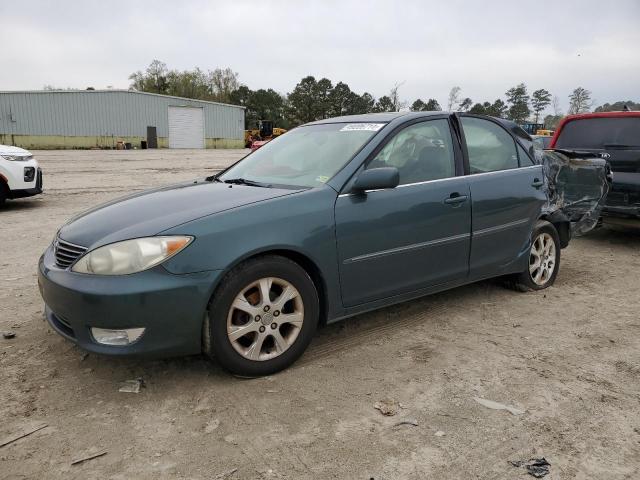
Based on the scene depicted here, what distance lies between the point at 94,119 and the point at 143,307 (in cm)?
4226

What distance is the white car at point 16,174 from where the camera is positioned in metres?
8.94

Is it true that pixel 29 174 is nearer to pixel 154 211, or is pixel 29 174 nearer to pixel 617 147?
pixel 154 211

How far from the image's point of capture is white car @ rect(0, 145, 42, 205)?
8938 mm

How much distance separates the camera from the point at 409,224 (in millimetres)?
3543

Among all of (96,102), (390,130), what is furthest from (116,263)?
(96,102)

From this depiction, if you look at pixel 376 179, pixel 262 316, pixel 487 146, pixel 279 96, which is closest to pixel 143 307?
pixel 262 316

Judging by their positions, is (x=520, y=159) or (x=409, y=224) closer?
(x=409, y=224)

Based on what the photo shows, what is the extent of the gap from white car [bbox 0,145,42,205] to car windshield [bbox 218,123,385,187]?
6.63 m

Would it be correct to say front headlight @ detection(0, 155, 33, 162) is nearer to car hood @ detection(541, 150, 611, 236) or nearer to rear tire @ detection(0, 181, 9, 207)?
rear tire @ detection(0, 181, 9, 207)

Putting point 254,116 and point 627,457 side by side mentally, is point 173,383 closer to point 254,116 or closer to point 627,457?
point 627,457

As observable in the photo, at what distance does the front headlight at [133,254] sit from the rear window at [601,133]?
6310 mm

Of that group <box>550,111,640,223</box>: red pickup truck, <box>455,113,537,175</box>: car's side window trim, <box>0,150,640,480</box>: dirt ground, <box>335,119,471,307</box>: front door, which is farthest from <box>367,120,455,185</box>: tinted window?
<box>550,111,640,223</box>: red pickup truck

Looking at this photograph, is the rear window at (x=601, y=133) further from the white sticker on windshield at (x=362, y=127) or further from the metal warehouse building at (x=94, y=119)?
the metal warehouse building at (x=94, y=119)

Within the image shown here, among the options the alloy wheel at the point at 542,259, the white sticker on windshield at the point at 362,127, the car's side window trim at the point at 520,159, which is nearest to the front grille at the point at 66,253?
the white sticker on windshield at the point at 362,127
